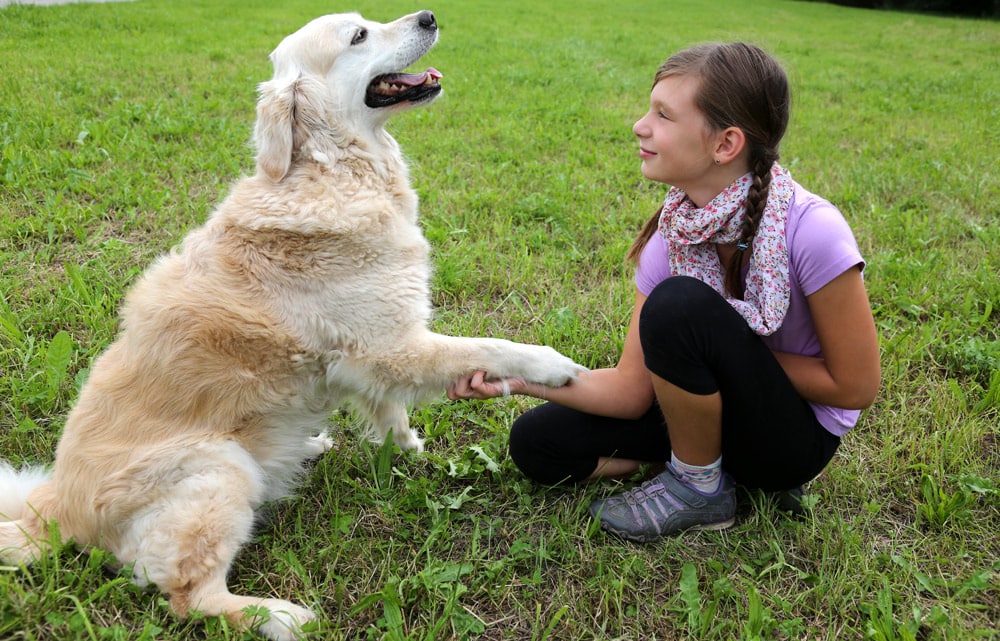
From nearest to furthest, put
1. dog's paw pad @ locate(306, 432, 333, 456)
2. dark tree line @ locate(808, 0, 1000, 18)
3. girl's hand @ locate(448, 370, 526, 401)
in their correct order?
1. girl's hand @ locate(448, 370, 526, 401)
2. dog's paw pad @ locate(306, 432, 333, 456)
3. dark tree line @ locate(808, 0, 1000, 18)

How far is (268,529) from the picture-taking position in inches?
92.0

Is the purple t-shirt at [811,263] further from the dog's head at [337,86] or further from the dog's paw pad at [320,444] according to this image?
the dog's paw pad at [320,444]

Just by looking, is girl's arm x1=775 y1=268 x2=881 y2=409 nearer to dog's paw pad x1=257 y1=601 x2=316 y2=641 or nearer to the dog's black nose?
dog's paw pad x1=257 y1=601 x2=316 y2=641

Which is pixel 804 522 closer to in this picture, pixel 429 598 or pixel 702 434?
pixel 702 434

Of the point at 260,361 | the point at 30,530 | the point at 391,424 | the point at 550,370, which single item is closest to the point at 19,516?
the point at 30,530

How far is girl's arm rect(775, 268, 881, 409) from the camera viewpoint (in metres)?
1.86

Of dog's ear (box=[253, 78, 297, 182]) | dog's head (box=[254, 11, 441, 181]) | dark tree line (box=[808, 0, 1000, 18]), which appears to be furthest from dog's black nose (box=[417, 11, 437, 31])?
dark tree line (box=[808, 0, 1000, 18])

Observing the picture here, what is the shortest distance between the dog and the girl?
38 centimetres

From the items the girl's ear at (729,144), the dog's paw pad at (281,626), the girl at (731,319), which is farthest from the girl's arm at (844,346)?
the dog's paw pad at (281,626)

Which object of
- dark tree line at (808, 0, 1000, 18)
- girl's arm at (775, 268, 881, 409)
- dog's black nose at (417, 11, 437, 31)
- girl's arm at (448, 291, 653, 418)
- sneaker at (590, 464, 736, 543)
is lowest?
dark tree line at (808, 0, 1000, 18)

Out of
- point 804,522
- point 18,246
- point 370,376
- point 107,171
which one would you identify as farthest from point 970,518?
point 107,171

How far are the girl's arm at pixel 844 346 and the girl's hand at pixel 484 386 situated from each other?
0.92 meters

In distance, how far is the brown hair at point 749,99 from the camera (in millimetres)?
1920

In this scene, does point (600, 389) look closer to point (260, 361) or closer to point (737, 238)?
point (737, 238)
